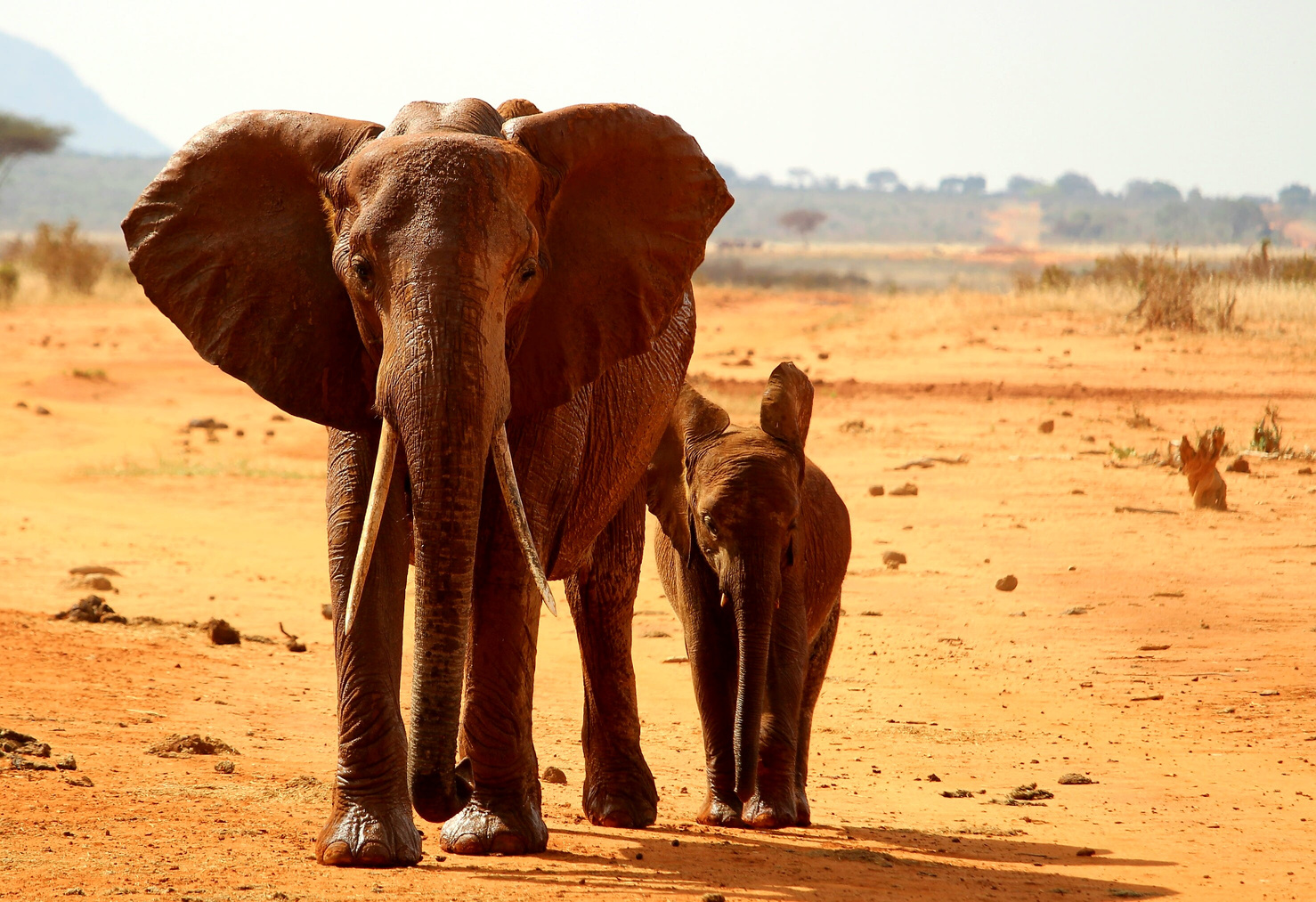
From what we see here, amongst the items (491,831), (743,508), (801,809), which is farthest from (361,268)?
(801,809)

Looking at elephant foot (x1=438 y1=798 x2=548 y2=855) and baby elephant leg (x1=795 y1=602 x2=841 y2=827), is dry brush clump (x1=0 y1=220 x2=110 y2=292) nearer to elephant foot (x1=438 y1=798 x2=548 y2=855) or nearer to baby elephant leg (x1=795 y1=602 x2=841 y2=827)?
baby elephant leg (x1=795 y1=602 x2=841 y2=827)

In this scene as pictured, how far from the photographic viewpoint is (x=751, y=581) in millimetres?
6086

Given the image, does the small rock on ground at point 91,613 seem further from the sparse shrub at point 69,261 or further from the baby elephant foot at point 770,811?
the sparse shrub at point 69,261

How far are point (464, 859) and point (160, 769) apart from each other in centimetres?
184

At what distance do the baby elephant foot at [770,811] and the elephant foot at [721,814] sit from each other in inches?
1.9

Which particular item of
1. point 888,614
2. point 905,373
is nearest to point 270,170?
point 888,614

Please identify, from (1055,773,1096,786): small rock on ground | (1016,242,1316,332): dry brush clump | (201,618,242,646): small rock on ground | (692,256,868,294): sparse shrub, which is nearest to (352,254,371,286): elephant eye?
(1055,773,1096,786): small rock on ground

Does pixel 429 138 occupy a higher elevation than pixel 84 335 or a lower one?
higher

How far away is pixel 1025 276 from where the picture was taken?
3962cm

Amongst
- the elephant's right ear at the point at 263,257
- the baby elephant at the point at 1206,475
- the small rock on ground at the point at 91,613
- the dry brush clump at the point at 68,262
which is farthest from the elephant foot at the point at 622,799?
the dry brush clump at the point at 68,262

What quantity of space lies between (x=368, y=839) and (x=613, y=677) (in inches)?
80.2

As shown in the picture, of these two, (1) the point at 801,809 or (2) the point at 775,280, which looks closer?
(1) the point at 801,809

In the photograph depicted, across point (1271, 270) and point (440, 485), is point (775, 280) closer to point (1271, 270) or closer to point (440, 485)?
point (1271, 270)

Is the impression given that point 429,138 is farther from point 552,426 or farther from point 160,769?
point 160,769
